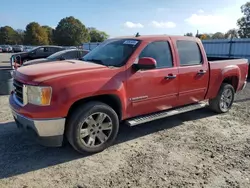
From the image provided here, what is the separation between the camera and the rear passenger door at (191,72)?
510 centimetres

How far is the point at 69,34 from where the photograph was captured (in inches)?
2574

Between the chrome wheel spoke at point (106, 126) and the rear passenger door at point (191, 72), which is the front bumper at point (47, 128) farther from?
the rear passenger door at point (191, 72)

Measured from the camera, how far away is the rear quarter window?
5.15 m

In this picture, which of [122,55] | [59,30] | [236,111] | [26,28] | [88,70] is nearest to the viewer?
[88,70]

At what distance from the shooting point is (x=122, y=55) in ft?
14.6

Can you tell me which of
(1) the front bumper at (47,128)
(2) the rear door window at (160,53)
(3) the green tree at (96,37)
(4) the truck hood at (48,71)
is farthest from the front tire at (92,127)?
(3) the green tree at (96,37)

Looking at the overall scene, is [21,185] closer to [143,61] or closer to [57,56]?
[143,61]

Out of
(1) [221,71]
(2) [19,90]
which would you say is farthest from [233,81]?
(2) [19,90]

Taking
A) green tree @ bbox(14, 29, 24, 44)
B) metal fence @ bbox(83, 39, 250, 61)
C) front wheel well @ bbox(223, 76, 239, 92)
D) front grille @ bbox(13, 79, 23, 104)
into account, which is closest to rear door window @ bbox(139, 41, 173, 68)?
front grille @ bbox(13, 79, 23, 104)

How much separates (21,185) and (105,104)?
1662 mm

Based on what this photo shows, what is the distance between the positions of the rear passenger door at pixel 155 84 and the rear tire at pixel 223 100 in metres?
1.62

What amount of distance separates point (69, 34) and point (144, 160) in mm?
65387

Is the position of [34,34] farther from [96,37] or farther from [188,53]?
[188,53]

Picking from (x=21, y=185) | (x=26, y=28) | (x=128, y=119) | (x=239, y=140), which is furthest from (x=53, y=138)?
(x=26, y=28)
